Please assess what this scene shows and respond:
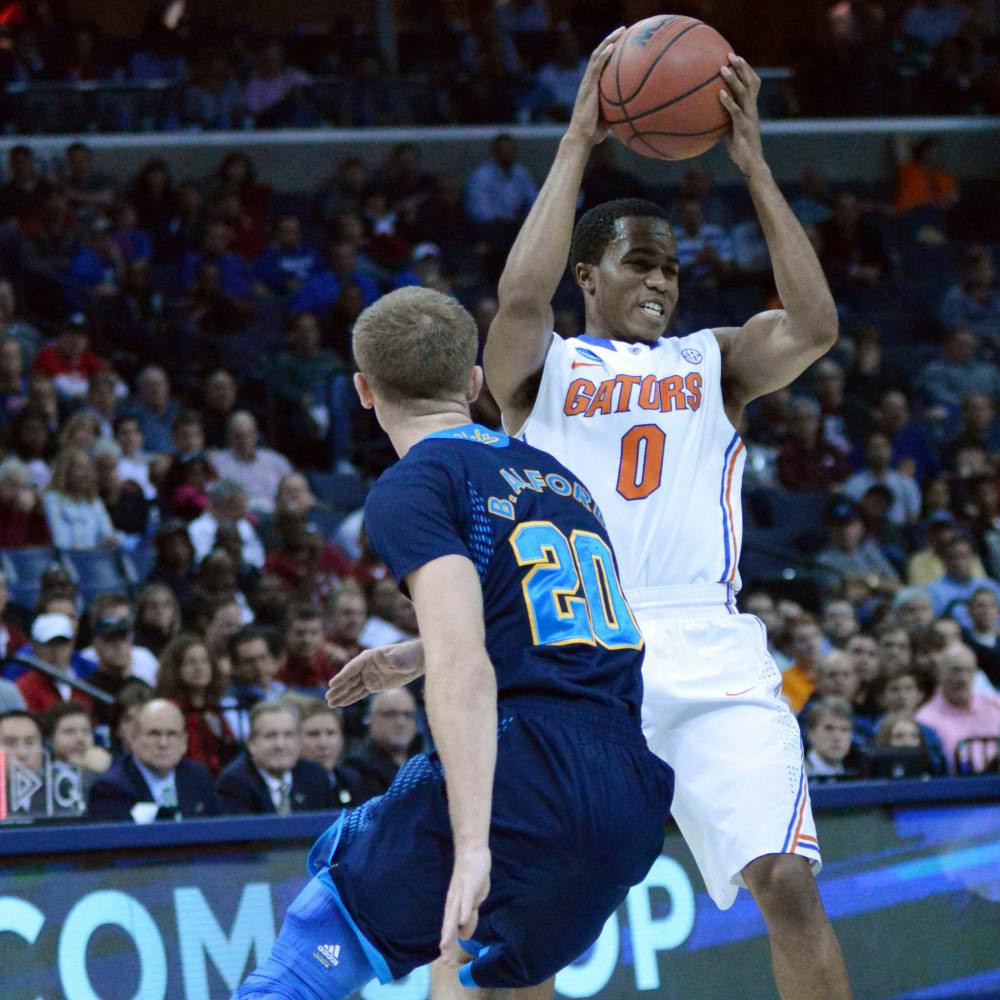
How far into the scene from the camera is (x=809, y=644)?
10.4m

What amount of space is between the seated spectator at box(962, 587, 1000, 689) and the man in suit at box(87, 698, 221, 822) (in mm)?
5481

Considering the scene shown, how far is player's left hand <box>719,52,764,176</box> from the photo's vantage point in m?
4.65

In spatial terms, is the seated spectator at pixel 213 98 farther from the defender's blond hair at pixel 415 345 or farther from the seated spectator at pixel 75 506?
the defender's blond hair at pixel 415 345

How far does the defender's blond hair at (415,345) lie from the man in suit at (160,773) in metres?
3.87

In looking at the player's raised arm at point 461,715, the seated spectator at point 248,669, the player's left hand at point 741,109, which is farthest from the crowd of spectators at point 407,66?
the player's raised arm at point 461,715

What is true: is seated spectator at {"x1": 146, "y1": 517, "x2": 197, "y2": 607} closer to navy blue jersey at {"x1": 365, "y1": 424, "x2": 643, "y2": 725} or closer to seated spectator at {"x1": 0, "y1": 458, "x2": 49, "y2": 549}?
seated spectator at {"x1": 0, "y1": 458, "x2": 49, "y2": 549}

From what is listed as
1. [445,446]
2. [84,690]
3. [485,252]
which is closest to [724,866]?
[445,446]

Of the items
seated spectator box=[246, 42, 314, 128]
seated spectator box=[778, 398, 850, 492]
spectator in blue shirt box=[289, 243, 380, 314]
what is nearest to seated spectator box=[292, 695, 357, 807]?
seated spectator box=[778, 398, 850, 492]

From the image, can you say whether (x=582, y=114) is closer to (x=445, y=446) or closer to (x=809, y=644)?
(x=445, y=446)

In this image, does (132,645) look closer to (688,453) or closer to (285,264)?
(688,453)

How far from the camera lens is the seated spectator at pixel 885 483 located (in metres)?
13.6

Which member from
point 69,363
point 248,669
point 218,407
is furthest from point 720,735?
point 69,363

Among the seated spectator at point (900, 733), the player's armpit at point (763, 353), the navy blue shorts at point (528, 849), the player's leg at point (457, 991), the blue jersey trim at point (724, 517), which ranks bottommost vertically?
the seated spectator at point (900, 733)

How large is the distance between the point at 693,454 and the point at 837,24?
16539mm
